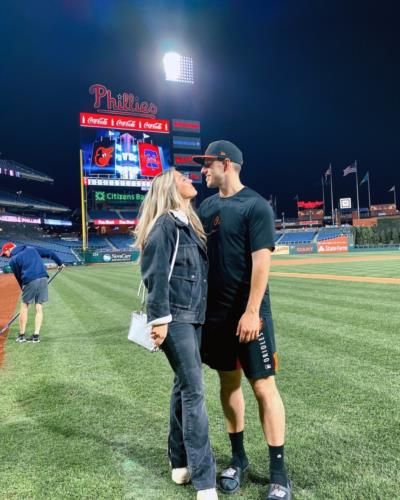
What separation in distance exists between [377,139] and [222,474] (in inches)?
3978

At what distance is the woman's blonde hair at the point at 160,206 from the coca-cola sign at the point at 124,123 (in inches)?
2138

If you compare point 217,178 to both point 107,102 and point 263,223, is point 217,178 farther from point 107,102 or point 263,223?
point 107,102

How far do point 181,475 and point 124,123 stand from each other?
56.4 m

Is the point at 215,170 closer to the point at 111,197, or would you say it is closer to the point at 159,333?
the point at 159,333

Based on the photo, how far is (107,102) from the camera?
182 ft

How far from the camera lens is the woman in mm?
2355

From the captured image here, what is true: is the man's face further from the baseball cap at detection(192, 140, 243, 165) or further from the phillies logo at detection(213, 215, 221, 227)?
the phillies logo at detection(213, 215, 221, 227)

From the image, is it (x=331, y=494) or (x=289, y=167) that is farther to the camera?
(x=289, y=167)

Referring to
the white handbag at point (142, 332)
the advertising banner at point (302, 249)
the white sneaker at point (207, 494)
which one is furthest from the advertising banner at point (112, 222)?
the white sneaker at point (207, 494)

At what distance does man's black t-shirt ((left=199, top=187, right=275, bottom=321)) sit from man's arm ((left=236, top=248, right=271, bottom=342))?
0.09 meters

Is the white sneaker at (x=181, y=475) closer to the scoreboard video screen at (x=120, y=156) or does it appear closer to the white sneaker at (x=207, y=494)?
the white sneaker at (x=207, y=494)

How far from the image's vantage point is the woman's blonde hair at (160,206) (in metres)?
2.52

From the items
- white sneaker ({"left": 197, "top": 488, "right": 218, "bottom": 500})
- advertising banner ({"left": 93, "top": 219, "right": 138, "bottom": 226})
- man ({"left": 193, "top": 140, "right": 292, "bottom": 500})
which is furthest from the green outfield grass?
advertising banner ({"left": 93, "top": 219, "right": 138, "bottom": 226})

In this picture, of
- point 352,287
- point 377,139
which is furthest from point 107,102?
point 377,139
